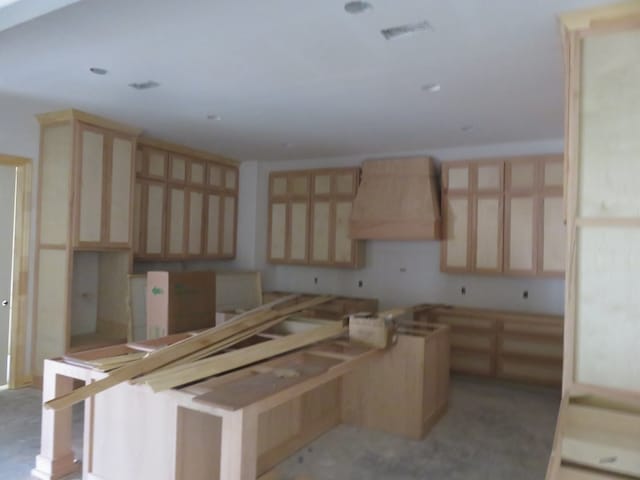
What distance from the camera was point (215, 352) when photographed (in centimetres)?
306

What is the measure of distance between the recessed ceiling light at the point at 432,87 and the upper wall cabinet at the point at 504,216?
2.10 m

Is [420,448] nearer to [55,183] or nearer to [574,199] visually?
[574,199]

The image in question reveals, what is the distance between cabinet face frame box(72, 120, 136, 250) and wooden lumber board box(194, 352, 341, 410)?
2.85 metres

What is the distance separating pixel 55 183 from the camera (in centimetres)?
474

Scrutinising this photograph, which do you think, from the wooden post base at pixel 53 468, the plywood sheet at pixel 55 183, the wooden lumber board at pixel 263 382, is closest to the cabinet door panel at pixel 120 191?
the plywood sheet at pixel 55 183

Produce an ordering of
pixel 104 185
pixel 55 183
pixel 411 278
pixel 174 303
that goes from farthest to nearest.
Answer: pixel 411 278 → pixel 104 185 → pixel 55 183 → pixel 174 303

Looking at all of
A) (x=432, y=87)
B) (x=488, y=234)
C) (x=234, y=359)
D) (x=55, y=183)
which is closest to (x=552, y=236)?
(x=488, y=234)

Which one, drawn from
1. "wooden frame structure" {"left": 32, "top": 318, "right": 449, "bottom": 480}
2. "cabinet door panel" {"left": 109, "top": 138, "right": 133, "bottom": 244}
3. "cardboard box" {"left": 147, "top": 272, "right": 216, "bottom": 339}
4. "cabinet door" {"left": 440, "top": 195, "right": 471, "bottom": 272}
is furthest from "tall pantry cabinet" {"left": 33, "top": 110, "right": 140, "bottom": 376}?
"cabinet door" {"left": 440, "top": 195, "right": 471, "bottom": 272}

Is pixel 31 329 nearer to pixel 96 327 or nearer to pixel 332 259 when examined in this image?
pixel 96 327

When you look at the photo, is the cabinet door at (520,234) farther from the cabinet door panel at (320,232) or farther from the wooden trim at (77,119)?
the wooden trim at (77,119)

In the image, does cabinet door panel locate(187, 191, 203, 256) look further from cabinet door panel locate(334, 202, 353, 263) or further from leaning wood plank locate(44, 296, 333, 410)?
leaning wood plank locate(44, 296, 333, 410)

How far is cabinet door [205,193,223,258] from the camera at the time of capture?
6633 mm

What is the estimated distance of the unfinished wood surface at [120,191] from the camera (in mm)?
5031

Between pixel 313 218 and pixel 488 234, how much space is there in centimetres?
238
